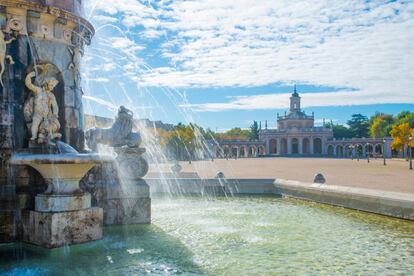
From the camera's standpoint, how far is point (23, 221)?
23.6 ft

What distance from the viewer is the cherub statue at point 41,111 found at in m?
7.49

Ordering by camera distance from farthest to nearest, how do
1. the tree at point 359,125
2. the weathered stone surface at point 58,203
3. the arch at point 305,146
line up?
the tree at point 359,125, the arch at point 305,146, the weathered stone surface at point 58,203

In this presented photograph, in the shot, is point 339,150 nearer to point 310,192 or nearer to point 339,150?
point 339,150

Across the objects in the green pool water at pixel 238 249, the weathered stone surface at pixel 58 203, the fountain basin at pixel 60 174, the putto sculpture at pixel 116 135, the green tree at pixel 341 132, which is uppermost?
the green tree at pixel 341 132

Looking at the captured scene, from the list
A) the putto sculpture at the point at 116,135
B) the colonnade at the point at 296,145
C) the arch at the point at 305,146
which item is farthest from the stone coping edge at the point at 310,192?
the arch at the point at 305,146

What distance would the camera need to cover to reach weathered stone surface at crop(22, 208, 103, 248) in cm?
680

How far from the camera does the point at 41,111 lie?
296 inches

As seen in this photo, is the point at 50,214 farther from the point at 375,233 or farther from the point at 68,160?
the point at 375,233

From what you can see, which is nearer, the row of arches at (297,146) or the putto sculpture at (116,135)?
the putto sculpture at (116,135)

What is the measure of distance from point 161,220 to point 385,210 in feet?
16.5

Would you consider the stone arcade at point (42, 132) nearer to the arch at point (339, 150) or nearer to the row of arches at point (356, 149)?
the row of arches at point (356, 149)

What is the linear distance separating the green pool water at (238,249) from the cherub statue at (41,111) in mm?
1809

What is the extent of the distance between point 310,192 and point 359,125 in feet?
426

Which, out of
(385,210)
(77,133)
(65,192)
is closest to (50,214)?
(65,192)
